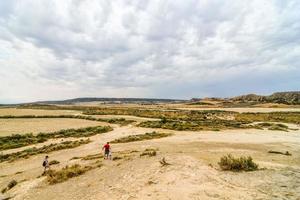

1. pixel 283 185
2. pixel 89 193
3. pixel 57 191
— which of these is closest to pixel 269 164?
pixel 283 185

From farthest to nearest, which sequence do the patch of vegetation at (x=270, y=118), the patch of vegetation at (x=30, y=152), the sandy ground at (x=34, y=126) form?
the patch of vegetation at (x=270, y=118) → the sandy ground at (x=34, y=126) → the patch of vegetation at (x=30, y=152)

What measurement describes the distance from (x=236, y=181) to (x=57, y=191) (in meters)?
9.96

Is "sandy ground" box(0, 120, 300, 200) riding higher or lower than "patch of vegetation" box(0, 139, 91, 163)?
higher

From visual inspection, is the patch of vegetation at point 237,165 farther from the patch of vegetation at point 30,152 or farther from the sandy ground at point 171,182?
the patch of vegetation at point 30,152

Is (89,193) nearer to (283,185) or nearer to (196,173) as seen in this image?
(196,173)

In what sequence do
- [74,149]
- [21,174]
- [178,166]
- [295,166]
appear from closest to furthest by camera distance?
[178,166] < [295,166] < [21,174] < [74,149]

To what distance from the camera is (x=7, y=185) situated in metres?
22.2

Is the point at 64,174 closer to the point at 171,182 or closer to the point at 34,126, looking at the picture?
the point at 171,182

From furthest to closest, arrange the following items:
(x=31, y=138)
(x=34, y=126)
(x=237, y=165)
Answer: (x=34, y=126)
(x=31, y=138)
(x=237, y=165)

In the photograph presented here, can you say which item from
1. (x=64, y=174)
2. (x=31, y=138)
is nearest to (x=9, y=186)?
(x=64, y=174)

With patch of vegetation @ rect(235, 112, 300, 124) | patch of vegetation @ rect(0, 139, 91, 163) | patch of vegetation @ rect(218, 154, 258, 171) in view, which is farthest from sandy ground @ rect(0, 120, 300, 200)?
patch of vegetation @ rect(235, 112, 300, 124)

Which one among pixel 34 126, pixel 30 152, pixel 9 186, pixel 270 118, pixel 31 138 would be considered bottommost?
pixel 30 152

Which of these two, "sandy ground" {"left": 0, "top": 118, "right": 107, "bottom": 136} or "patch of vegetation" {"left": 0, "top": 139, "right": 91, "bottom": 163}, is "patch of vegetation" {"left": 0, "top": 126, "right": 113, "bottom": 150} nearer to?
"sandy ground" {"left": 0, "top": 118, "right": 107, "bottom": 136}

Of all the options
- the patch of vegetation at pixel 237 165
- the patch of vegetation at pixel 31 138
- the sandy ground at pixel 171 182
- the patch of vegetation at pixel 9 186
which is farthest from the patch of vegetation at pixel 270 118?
the patch of vegetation at pixel 9 186
